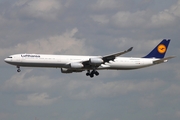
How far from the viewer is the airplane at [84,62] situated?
368 feet

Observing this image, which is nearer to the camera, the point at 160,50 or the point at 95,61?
the point at 95,61

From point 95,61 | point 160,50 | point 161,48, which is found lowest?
point 95,61

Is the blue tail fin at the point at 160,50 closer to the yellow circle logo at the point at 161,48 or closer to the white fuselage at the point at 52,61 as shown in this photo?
the yellow circle logo at the point at 161,48

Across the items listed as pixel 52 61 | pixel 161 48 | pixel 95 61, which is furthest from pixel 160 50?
pixel 52 61

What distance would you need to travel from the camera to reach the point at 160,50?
5017 inches

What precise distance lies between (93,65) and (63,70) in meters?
9.57

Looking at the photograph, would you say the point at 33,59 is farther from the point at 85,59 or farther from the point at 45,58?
the point at 85,59

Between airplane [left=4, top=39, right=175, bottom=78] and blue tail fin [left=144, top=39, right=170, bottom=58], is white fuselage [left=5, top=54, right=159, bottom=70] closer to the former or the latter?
airplane [left=4, top=39, right=175, bottom=78]

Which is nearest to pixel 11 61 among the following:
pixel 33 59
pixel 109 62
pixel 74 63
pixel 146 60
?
pixel 33 59

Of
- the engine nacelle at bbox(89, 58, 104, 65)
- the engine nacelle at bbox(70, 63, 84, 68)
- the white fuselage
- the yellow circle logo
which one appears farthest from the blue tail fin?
the engine nacelle at bbox(70, 63, 84, 68)

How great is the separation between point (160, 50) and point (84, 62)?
65.3 ft

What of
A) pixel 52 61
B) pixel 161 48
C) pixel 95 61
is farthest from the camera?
pixel 161 48

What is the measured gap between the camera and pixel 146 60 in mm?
122438

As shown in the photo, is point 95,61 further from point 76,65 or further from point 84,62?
point 76,65
